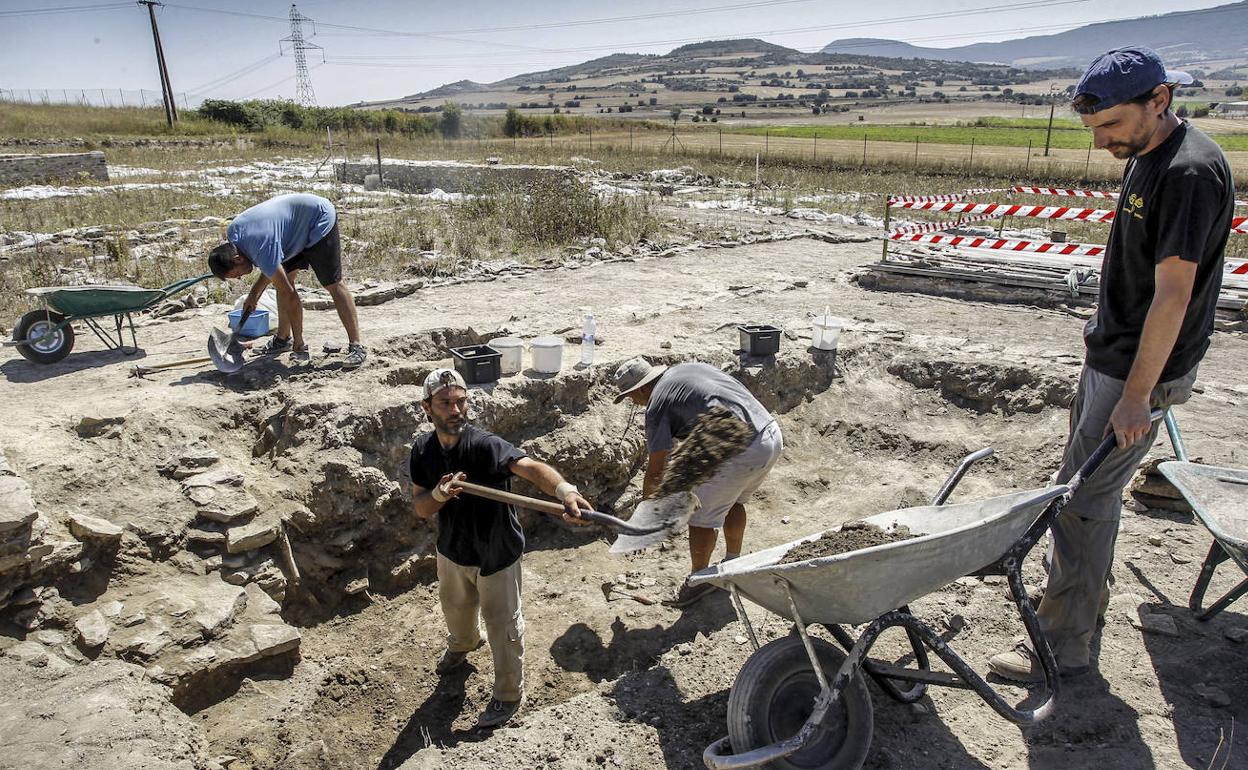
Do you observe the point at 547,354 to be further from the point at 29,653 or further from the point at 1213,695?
the point at 1213,695

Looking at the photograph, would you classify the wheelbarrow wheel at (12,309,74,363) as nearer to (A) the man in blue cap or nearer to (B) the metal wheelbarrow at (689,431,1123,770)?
(B) the metal wheelbarrow at (689,431,1123,770)

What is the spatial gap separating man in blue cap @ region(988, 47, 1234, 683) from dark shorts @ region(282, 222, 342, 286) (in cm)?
490

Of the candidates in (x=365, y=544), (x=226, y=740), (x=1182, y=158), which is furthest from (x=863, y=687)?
(x=365, y=544)

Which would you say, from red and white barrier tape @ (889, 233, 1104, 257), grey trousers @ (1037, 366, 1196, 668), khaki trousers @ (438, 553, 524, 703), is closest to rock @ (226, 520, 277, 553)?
khaki trousers @ (438, 553, 524, 703)

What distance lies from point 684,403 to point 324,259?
3.43m

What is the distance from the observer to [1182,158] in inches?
98.7

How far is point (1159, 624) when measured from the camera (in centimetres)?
343

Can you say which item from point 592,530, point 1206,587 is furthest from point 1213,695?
point 592,530

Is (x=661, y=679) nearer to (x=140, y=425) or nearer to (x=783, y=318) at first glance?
(x=140, y=425)

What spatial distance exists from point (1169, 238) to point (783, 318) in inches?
198

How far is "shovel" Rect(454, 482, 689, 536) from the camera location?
119 inches

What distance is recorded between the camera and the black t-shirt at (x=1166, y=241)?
8.11 feet

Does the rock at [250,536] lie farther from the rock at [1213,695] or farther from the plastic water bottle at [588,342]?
the rock at [1213,695]

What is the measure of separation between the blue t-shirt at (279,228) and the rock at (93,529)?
2.00 m
